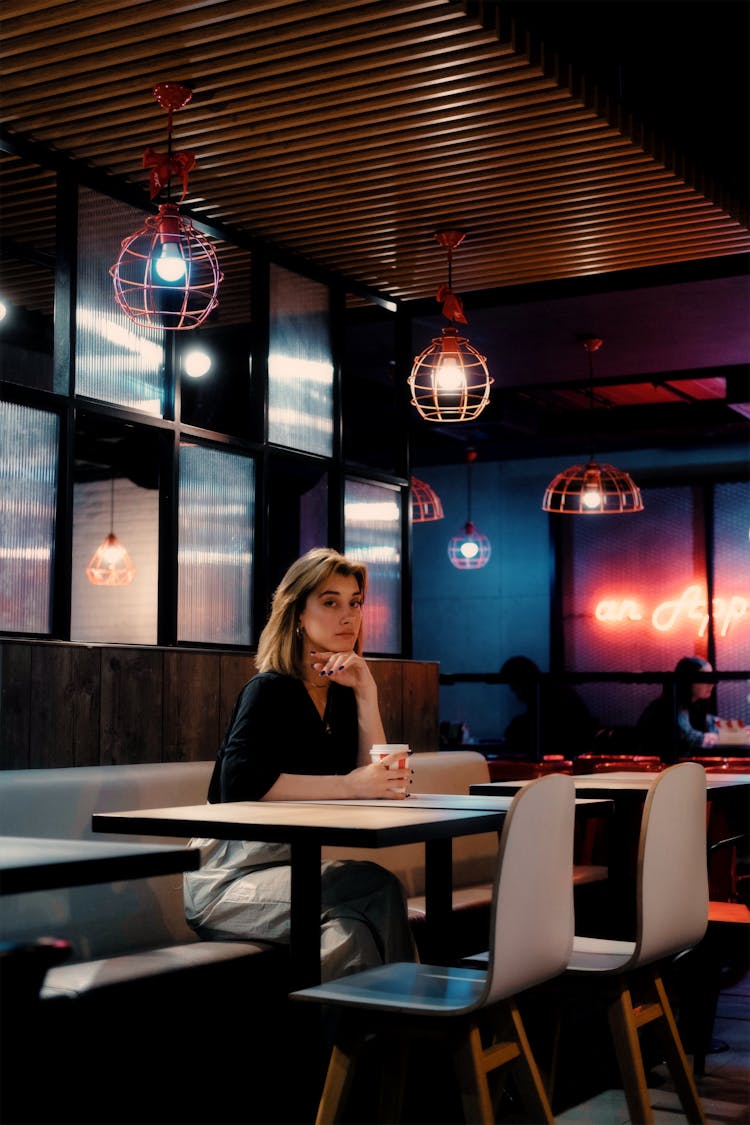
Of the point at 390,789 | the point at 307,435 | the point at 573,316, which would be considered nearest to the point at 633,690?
the point at 573,316

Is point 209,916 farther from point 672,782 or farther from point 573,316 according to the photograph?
point 573,316

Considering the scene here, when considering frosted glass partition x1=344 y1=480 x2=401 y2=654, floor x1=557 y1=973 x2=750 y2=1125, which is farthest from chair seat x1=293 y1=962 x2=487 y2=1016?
frosted glass partition x1=344 y1=480 x2=401 y2=654

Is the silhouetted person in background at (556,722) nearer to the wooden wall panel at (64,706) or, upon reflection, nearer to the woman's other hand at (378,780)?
the wooden wall panel at (64,706)

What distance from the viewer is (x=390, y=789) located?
10.7ft

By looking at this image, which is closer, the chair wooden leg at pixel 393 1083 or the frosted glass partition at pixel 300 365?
the chair wooden leg at pixel 393 1083

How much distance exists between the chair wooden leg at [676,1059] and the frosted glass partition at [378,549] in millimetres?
3258

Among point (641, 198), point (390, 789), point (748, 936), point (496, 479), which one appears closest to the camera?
point (390, 789)

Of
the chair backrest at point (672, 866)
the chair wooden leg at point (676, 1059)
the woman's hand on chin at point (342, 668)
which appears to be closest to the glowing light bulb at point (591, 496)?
the woman's hand on chin at point (342, 668)

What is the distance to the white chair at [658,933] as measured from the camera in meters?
2.89

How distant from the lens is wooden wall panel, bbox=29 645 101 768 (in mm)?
4125

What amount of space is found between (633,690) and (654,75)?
8.56m

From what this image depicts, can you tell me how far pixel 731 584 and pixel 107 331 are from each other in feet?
28.8

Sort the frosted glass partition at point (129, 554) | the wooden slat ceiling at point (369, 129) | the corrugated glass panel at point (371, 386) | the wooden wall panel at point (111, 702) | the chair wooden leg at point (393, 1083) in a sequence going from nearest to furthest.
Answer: the chair wooden leg at point (393, 1083) → the wooden slat ceiling at point (369, 129) → the wooden wall panel at point (111, 702) → the corrugated glass panel at point (371, 386) → the frosted glass partition at point (129, 554)

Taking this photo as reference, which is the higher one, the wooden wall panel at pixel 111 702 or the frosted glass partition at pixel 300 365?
the frosted glass partition at pixel 300 365
